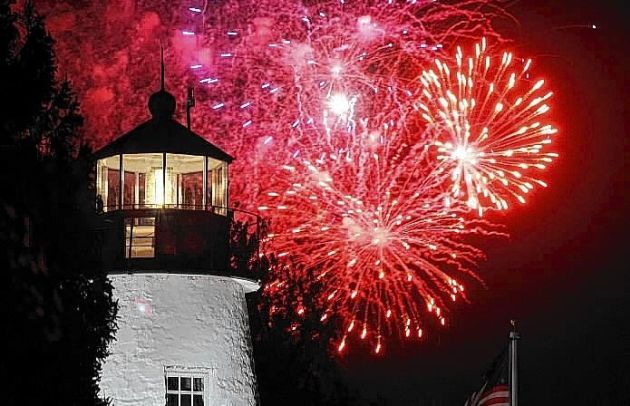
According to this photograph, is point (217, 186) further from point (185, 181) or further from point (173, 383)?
point (173, 383)

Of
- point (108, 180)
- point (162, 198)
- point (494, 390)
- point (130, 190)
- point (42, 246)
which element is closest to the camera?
point (42, 246)

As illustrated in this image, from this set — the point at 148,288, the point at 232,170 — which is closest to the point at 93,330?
the point at 148,288

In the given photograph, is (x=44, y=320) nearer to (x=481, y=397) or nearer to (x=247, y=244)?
(x=247, y=244)

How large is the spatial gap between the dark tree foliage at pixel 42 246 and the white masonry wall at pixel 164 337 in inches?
139

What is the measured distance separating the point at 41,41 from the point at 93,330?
373 centimetres

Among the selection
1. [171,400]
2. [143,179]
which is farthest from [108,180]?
[171,400]

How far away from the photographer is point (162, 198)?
24672mm

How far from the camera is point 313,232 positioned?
33.2 m

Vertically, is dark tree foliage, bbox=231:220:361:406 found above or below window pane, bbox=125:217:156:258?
below

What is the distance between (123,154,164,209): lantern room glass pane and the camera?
24703 millimetres

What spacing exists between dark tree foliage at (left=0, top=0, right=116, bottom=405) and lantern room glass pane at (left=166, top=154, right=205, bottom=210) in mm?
4109

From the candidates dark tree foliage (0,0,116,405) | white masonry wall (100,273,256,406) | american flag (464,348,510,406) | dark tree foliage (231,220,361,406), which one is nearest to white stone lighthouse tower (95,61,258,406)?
white masonry wall (100,273,256,406)

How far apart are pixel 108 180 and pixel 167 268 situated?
1677 mm

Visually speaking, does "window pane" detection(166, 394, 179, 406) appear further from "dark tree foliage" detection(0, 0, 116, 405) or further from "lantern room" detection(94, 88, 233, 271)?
"dark tree foliage" detection(0, 0, 116, 405)
